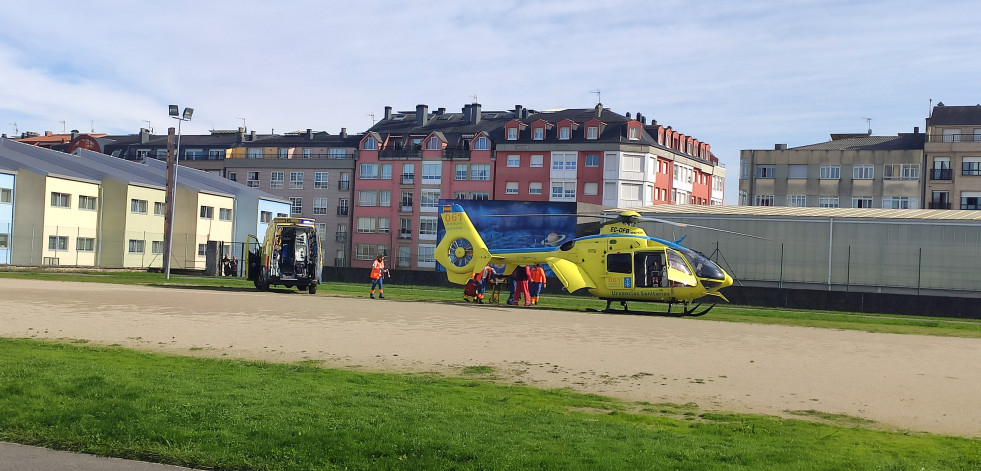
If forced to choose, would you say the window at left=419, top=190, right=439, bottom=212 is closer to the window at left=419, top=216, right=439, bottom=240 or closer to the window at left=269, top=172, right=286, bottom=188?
the window at left=419, top=216, right=439, bottom=240

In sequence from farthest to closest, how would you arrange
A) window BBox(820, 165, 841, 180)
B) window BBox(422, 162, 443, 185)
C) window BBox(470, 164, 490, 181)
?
window BBox(422, 162, 443, 185), window BBox(470, 164, 490, 181), window BBox(820, 165, 841, 180)

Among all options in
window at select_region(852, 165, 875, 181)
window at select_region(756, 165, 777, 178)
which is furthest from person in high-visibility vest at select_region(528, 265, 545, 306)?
window at select_region(852, 165, 875, 181)

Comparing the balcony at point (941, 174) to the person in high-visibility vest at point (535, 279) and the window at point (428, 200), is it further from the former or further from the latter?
the person in high-visibility vest at point (535, 279)

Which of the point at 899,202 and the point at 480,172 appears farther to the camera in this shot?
the point at 480,172

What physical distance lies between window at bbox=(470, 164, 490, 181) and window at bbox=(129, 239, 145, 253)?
35909 millimetres

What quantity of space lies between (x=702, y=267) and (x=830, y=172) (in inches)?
2540

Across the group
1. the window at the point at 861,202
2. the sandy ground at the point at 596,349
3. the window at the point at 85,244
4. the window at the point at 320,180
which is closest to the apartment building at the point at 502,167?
the window at the point at 320,180

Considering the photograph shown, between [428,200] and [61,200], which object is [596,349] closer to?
[61,200]

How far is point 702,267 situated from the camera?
33.8 meters

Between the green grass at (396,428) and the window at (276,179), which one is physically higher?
the window at (276,179)

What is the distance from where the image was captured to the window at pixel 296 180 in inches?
4195

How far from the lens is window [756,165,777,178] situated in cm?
9488

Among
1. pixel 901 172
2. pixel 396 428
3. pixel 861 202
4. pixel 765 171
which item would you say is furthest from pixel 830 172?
pixel 396 428

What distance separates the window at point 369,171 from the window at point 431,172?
585cm
